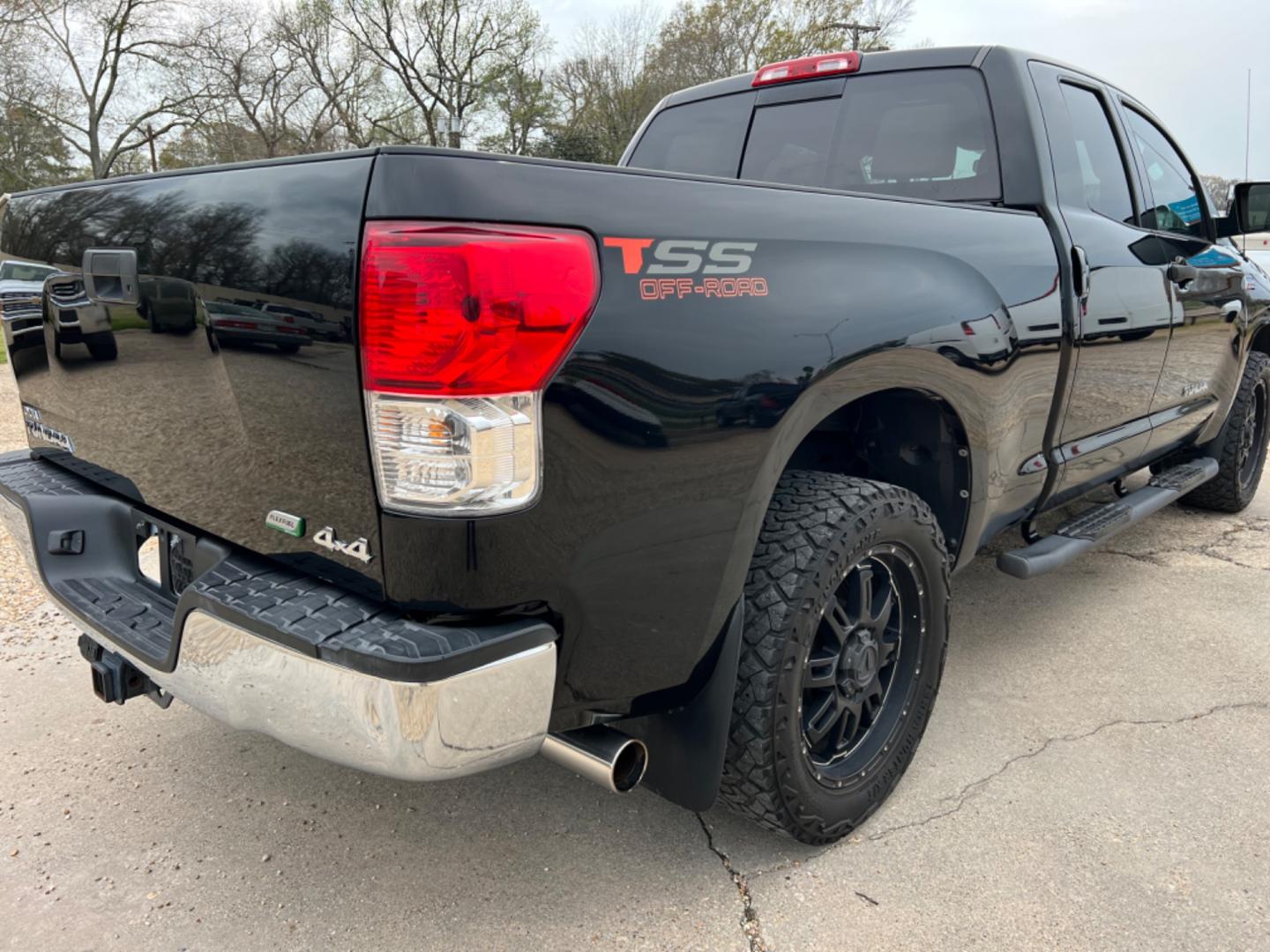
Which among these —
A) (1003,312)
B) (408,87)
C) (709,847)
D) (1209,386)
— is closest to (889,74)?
(1003,312)

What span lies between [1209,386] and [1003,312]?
88.1 inches

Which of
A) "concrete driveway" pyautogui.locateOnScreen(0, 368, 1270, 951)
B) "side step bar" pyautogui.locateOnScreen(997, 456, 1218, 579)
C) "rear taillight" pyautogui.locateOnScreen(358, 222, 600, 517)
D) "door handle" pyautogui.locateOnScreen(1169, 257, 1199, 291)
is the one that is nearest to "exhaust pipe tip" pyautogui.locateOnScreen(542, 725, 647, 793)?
"concrete driveway" pyautogui.locateOnScreen(0, 368, 1270, 951)

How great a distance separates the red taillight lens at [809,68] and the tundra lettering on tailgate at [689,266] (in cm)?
171

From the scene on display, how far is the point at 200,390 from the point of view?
1.71m

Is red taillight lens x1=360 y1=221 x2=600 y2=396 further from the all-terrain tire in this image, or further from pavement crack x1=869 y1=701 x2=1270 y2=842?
the all-terrain tire

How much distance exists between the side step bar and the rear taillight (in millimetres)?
1914

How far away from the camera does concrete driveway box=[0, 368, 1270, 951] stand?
6.14 ft

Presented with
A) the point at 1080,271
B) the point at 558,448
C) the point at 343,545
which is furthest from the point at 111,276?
the point at 1080,271

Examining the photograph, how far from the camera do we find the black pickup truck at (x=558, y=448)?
136 centimetres

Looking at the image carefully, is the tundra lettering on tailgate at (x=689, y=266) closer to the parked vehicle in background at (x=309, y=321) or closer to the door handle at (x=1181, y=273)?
the parked vehicle in background at (x=309, y=321)

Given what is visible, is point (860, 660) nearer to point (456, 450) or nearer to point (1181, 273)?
point (456, 450)

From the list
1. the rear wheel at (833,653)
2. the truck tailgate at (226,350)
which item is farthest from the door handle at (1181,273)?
the truck tailgate at (226,350)

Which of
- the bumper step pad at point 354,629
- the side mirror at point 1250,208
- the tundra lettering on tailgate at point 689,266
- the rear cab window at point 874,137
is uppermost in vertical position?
the rear cab window at point 874,137

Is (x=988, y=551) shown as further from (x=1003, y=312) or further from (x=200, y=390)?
(x=200, y=390)
